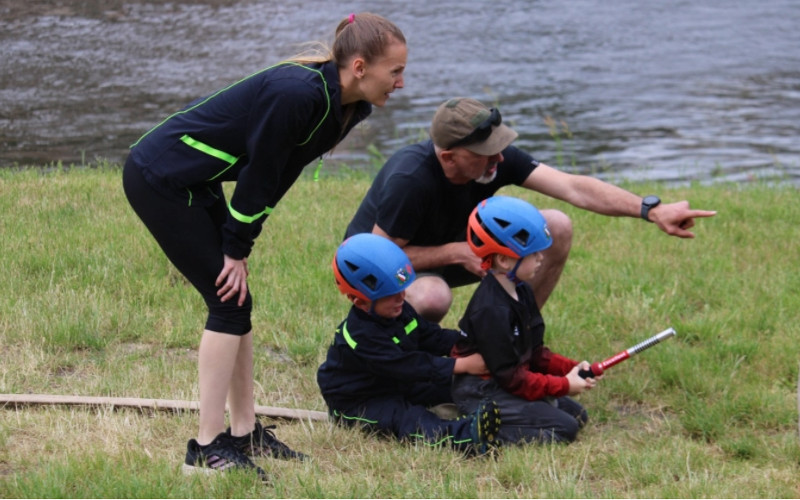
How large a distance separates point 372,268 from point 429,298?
802mm

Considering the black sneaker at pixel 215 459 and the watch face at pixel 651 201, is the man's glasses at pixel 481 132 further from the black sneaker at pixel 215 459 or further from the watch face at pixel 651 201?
the black sneaker at pixel 215 459

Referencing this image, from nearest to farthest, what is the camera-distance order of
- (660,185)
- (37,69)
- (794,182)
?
1. (660,185)
2. (794,182)
3. (37,69)

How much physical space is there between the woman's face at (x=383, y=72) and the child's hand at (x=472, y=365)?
1.35 metres

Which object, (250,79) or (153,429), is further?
(153,429)

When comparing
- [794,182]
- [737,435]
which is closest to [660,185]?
[794,182]

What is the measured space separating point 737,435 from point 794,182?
23.4ft

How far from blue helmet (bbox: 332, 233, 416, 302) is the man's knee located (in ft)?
2.11

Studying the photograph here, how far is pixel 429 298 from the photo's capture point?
5516 mm

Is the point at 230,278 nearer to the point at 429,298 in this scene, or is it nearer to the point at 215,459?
the point at 215,459

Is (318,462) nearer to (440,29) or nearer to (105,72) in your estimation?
(105,72)

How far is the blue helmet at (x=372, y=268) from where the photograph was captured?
4781mm

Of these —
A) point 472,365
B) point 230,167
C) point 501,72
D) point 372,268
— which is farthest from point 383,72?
point 501,72

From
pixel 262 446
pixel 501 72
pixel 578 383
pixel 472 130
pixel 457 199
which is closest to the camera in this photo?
pixel 262 446

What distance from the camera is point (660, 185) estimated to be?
10562 millimetres
